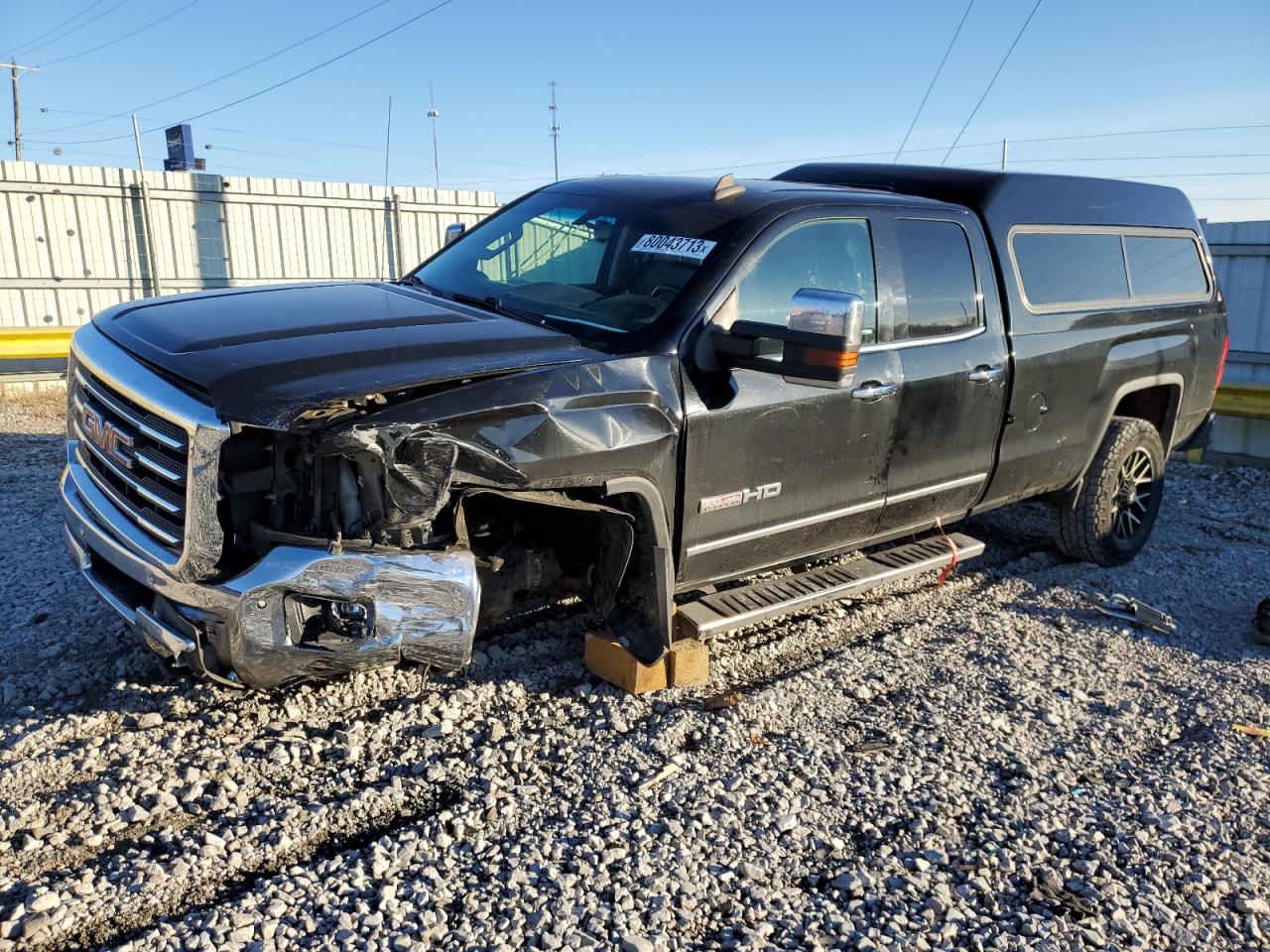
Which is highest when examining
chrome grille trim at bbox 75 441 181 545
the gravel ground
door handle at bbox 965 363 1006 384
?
door handle at bbox 965 363 1006 384

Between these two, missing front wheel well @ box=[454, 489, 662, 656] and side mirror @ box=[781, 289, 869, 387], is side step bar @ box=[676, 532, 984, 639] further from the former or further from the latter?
side mirror @ box=[781, 289, 869, 387]

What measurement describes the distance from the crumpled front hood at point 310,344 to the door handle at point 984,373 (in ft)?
6.90

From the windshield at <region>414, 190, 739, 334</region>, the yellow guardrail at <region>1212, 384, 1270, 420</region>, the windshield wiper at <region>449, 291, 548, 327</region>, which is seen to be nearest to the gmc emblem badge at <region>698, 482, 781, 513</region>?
the windshield at <region>414, 190, 739, 334</region>

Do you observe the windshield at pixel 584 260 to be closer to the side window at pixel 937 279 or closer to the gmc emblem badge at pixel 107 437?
the side window at pixel 937 279

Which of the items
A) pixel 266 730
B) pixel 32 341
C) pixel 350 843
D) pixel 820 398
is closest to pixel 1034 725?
pixel 820 398

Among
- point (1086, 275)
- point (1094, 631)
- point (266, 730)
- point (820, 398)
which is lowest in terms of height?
point (1094, 631)

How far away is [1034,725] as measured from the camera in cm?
378

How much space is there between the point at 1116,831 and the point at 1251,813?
55 centimetres

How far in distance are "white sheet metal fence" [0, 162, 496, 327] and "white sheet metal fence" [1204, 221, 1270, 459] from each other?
38.5ft

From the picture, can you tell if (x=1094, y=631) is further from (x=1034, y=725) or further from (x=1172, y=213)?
(x=1172, y=213)

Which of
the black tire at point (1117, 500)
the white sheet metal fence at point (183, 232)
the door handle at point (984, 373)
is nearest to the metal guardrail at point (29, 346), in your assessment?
the white sheet metal fence at point (183, 232)

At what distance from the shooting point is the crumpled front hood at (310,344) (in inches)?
109

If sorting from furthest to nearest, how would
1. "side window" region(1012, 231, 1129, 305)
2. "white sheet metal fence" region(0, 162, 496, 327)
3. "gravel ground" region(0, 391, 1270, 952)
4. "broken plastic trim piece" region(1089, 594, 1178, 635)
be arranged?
"white sheet metal fence" region(0, 162, 496, 327), "side window" region(1012, 231, 1129, 305), "broken plastic trim piece" region(1089, 594, 1178, 635), "gravel ground" region(0, 391, 1270, 952)

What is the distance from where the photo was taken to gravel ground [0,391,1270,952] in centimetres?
256
